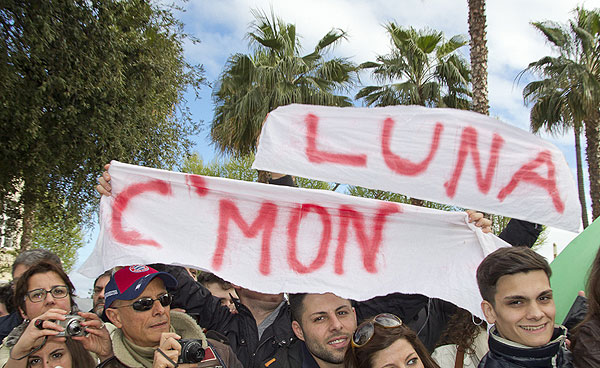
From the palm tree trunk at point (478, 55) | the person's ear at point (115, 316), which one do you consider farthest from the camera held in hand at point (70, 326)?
the palm tree trunk at point (478, 55)

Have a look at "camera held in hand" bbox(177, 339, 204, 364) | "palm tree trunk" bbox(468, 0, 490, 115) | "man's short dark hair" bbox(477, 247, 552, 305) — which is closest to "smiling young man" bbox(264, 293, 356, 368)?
"camera held in hand" bbox(177, 339, 204, 364)

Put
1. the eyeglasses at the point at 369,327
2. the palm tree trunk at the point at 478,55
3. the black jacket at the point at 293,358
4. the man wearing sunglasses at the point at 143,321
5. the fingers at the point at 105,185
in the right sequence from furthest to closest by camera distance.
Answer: the palm tree trunk at the point at 478,55, the fingers at the point at 105,185, the black jacket at the point at 293,358, the man wearing sunglasses at the point at 143,321, the eyeglasses at the point at 369,327

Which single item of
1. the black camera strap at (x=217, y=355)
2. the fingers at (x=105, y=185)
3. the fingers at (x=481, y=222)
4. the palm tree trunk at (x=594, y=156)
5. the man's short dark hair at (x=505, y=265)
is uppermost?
the palm tree trunk at (x=594, y=156)

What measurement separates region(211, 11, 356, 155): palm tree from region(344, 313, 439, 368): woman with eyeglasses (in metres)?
10.7

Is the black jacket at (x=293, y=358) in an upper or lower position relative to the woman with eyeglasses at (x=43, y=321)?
lower

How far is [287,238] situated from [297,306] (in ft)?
1.43

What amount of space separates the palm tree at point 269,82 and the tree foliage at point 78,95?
184 centimetres

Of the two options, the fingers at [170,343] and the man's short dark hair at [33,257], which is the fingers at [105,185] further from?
the fingers at [170,343]

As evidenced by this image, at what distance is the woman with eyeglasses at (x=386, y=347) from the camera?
8.42 ft

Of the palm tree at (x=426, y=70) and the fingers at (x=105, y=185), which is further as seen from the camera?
the palm tree at (x=426, y=70)

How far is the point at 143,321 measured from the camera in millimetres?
2955

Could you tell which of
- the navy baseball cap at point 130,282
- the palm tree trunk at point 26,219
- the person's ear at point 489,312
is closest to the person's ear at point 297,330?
the navy baseball cap at point 130,282

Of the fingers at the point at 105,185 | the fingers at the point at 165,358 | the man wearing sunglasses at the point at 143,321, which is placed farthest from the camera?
the fingers at the point at 105,185

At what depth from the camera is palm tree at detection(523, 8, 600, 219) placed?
1391cm
